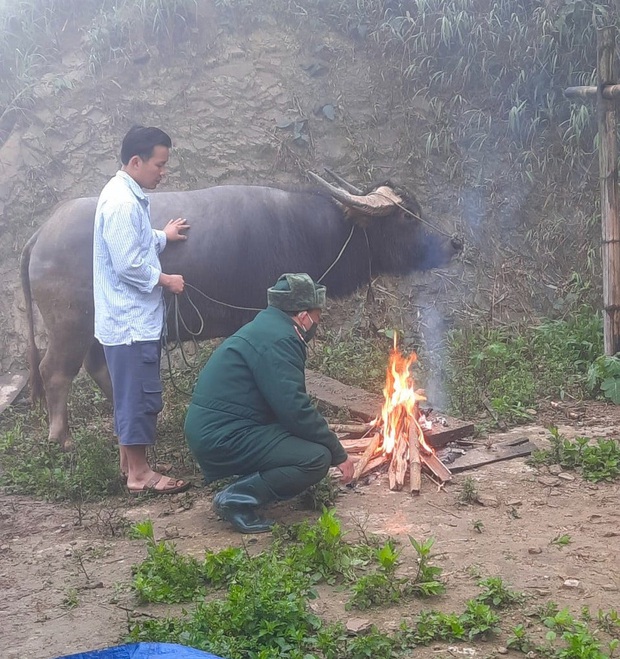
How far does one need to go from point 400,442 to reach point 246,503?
1203 millimetres

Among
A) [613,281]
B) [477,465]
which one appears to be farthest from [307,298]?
[613,281]

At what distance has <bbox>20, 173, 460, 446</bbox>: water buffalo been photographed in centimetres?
582

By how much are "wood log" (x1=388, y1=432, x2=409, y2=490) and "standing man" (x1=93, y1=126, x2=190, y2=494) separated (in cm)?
126

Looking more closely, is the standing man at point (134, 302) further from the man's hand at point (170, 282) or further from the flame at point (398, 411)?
the flame at point (398, 411)

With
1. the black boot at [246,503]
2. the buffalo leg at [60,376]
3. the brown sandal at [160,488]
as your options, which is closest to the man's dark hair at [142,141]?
the buffalo leg at [60,376]

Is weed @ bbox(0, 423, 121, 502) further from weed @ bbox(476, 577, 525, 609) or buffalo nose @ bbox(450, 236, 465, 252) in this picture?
buffalo nose @ bbox(450, 236, 465, 252)

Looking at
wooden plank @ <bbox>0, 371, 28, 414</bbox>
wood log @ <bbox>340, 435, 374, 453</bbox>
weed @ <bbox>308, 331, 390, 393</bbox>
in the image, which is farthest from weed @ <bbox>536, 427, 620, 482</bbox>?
wooden plank @ <bbox>0, 371, 28, 414</bbox>

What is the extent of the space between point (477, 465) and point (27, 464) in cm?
304

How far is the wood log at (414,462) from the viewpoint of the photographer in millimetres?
4793

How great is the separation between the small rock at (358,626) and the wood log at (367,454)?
1727 mm

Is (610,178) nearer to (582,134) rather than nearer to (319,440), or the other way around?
(582,134)

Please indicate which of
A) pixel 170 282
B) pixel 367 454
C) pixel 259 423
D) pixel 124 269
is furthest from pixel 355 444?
pixel 124 269

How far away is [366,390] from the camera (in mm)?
7059

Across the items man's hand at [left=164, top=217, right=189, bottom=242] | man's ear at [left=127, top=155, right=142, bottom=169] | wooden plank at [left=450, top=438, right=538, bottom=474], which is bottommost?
wooden plank at [left=450, top=438, right=538, bottom=474]
